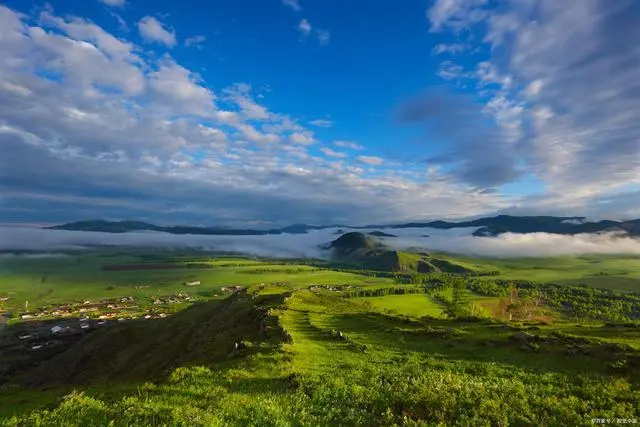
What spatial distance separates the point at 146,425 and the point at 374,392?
12482mm

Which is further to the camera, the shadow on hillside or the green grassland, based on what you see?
the shadow on hillside

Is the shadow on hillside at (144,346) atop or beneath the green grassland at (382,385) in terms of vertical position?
beneath

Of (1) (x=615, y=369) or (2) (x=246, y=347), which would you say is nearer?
(1) (x=615, y=369)

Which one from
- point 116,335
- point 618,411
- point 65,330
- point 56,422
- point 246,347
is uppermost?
point 56,422

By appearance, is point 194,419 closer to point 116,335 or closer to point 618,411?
point 618,411

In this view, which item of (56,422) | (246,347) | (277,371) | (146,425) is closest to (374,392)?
(277,371)

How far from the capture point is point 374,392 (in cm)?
2198

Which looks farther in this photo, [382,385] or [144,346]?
[144,346]

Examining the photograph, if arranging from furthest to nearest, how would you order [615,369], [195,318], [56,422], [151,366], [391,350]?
1. [195,318]
2. [151,366]
3. [391,350]
4. [615,369]
5. [56,422]

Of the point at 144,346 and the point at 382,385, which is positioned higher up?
the point at 382,385

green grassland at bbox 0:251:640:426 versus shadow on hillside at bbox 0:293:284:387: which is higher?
green grassland at bbox 0:251:640:426

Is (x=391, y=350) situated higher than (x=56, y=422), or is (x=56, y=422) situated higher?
(x=56, y=422)

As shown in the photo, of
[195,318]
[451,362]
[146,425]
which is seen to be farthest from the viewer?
[195,318]

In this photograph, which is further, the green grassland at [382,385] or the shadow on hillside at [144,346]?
the shadow on hillside at [144,346]
